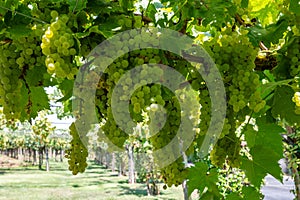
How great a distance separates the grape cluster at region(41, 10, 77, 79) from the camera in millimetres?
862

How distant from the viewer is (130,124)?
3.37 ft

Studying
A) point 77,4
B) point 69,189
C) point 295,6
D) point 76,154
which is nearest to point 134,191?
point 69,189

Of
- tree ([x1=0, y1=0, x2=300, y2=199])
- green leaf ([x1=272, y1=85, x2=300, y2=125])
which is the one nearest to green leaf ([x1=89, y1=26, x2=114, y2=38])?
tree ([x1=0, y1=0, x2=300, y2=199])

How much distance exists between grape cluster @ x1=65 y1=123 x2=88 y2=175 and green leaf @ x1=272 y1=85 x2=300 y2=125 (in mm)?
738

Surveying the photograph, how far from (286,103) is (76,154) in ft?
2.61

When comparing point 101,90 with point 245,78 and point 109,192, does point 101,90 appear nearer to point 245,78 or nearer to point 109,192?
point 245,78

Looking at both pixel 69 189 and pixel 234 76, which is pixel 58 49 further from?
pixel 69 189

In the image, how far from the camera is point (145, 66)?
0.98m

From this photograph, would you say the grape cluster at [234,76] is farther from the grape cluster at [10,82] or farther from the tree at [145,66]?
the grape cluster at [10,82]

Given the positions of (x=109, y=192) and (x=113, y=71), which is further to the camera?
(x=109, y=192)

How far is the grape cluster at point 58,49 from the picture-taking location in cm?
86

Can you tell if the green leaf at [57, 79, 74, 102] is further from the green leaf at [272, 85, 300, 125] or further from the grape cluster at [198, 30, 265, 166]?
the green leaf at [272, 85, 300, 125]

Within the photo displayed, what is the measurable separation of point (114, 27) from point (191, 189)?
31.7 inches

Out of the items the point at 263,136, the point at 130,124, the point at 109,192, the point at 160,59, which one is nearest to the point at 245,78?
the point at 160,59
